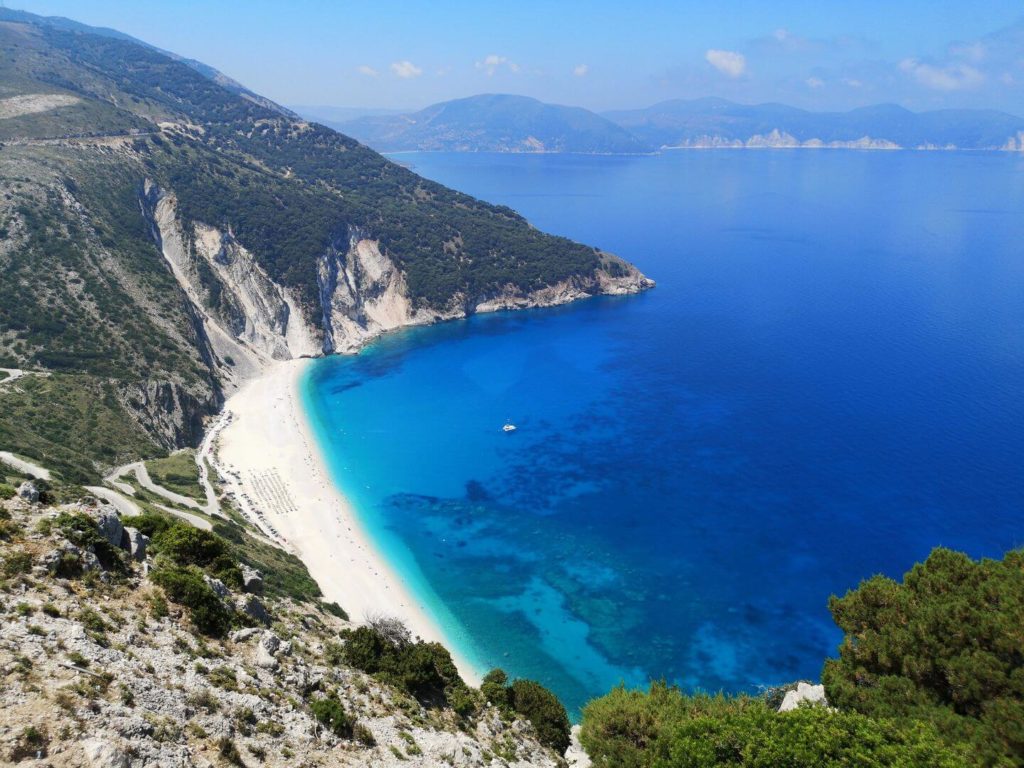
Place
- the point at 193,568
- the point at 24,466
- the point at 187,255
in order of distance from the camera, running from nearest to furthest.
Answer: the point at 193,568, the point at 24,466, the point at 187,255

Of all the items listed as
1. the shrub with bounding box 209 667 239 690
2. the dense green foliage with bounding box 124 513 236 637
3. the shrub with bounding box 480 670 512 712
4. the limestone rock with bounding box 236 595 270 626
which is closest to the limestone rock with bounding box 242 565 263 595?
the dense green foliage with bounding box 124 513 236 637

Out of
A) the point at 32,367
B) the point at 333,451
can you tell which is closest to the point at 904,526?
the point at 333,451

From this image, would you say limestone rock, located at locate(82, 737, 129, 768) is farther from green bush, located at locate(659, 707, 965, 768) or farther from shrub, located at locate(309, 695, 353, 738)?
green bush, located at locate(659, 707, 965, 768)

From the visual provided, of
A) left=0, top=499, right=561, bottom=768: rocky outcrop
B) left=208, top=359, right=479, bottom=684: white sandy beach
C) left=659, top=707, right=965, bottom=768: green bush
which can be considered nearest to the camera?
left=0, top=499, right=561, bottom=768: rocky outcrop

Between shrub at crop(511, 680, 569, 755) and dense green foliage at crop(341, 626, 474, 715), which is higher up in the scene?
dense green foliage at crop(341, 626, 474, 715)

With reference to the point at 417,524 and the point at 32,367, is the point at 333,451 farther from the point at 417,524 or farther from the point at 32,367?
the point at 32,367

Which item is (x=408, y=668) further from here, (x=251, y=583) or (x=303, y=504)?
(x=303, y=504)

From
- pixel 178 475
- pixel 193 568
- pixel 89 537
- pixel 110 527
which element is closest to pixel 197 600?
pixel 193 568
